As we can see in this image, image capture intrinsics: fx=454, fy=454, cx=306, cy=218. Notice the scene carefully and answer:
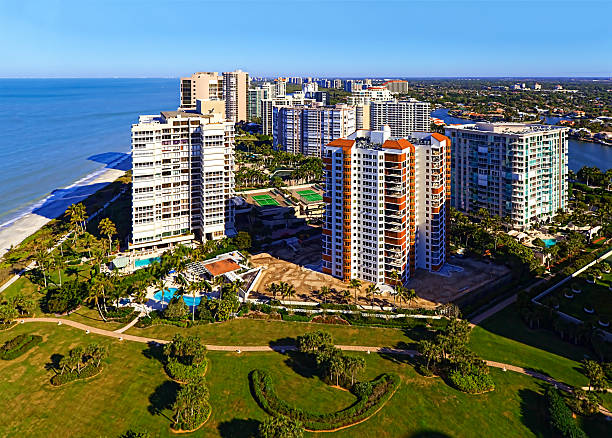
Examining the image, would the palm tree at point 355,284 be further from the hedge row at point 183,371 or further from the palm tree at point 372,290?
the hedge row at point 183,371

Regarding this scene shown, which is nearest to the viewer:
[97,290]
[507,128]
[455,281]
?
[97,290]

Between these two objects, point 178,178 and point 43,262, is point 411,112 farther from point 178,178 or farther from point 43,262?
point 43,262

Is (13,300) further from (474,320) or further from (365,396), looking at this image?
(474,320)

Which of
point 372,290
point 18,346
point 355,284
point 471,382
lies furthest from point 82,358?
point 471,382

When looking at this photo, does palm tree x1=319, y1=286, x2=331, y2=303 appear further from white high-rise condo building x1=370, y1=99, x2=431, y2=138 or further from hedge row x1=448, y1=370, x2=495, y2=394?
white high-rise condo building x1=370, y1=99, x2=431, y2=138

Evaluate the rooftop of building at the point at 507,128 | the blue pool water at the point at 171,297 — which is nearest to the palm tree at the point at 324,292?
the blue pool water at the point at 171,297

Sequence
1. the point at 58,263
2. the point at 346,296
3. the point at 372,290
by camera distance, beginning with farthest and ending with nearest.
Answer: the point at 58,263 < the point at 346,296 < the point at 372,290

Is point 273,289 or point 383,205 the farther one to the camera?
point 383,205

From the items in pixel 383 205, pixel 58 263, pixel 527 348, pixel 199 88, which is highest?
pixel 199 88
